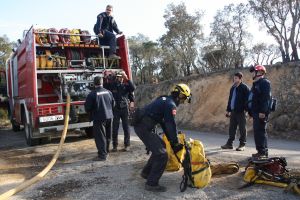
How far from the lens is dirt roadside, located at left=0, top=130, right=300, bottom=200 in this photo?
5652mm

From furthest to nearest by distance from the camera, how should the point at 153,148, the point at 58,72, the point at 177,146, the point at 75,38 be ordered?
the point at 75,38
the point at 58,72
the point at 153,148
the point at 177,146

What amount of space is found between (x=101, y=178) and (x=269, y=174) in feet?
9.11

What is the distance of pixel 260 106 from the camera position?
23.8 ft

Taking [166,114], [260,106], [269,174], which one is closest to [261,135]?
[260,106]

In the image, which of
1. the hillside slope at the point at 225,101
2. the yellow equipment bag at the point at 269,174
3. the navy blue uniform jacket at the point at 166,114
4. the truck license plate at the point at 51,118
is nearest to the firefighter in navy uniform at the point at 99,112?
the truck license plate at the point at 51,118

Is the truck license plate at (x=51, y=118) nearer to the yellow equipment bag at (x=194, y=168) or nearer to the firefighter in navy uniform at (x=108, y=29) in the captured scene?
the firefighter in navy uniform at (x=108, y=29)

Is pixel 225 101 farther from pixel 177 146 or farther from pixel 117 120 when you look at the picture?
pixel 177 146

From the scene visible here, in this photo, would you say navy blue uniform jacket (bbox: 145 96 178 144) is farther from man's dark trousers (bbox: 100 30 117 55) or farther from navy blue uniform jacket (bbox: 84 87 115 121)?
man's dark trousers (bbox: 100 30 117 55)

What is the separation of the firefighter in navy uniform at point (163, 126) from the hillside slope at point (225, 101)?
7053mm

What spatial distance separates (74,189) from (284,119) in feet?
28.2

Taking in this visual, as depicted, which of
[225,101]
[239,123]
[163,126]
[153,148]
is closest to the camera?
[153,148]

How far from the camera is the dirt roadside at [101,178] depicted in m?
5.65

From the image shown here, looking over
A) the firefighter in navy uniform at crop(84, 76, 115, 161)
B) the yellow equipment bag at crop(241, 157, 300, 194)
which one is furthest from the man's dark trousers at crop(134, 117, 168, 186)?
the firefighter in navy uniform at crop(84, 76, 115, 161)

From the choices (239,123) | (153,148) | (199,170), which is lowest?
(199,170)
